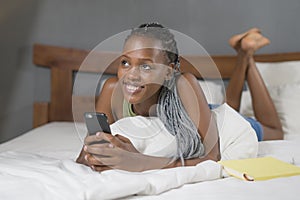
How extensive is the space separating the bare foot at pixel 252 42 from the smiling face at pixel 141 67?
902 millimetres

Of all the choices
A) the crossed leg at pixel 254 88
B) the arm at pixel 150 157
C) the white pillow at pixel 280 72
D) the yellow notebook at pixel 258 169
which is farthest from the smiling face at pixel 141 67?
the white pillow at pixel 280 72

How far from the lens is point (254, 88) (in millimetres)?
1757

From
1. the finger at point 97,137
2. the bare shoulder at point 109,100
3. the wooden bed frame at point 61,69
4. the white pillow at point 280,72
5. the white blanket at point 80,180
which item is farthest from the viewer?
the wooden bed frame at point 61,69

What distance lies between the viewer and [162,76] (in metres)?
0.93

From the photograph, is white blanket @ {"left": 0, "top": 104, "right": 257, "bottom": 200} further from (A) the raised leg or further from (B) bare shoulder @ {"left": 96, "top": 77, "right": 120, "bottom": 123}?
(A) the raised leg

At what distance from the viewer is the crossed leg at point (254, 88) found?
1711 millimetres

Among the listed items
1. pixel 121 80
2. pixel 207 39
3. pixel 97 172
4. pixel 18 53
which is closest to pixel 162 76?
pixel 121 80

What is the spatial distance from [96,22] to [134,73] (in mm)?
1414

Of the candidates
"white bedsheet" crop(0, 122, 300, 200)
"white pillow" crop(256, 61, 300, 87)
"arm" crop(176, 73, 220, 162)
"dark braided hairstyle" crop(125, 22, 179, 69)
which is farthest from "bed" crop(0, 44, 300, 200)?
"white pillow" crop(256, 61, 300, 87)

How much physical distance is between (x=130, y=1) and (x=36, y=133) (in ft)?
2.92

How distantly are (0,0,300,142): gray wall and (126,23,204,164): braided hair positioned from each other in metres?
1.26

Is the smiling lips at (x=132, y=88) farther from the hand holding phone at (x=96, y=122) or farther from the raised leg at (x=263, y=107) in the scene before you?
the raised leg at (x=263, y=107)

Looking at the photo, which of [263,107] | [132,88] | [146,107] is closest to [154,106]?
[146,107]

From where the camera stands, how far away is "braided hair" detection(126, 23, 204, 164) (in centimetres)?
92
